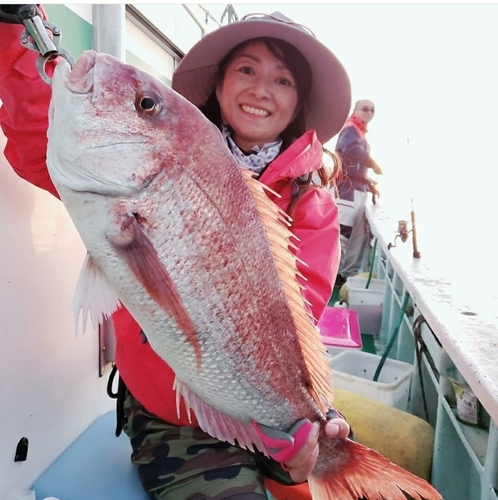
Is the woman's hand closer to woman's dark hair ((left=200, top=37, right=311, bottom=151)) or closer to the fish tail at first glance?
the fish tail

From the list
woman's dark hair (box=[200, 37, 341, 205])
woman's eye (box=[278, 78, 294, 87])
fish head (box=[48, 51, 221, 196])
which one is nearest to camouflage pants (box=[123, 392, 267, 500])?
woman's dark hair (box=[200, 37, 341, 205])

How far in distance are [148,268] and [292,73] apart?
1.30 meters

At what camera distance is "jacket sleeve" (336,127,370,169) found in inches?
311

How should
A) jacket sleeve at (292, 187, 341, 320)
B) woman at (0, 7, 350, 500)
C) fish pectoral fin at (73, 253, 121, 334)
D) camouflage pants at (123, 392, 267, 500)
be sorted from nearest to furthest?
fish pectoral fin at (73, 253, 121, 334) < woman at (0, 7, 350, 500) < camouflage pants at (123, 392, 267, 500) < jacket sleeve at (292, 187, 341, 320)

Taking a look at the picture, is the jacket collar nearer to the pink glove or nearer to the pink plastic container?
the pink glove

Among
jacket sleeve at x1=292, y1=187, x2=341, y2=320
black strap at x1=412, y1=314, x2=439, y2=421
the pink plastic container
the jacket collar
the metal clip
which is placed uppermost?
the metal clip

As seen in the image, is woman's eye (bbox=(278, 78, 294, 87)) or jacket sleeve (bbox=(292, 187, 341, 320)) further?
woman's eye (bbox=(278, 78, 294, 87))

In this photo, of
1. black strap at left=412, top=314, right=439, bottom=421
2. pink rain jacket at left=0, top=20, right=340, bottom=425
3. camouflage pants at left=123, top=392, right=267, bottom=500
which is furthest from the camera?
black strap at left=412, top=314, right=439, bottom=421

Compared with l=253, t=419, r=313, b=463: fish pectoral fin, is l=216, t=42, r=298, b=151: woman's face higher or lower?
higher

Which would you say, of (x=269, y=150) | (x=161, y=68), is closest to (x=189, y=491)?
(x=269, y=150)

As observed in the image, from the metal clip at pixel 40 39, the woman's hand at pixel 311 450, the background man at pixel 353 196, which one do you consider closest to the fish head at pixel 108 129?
A: the metal clip at pixel 40 39

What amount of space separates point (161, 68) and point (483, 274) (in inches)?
109

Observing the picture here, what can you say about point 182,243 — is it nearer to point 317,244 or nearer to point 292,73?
point 317,244

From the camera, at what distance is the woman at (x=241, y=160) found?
1.54 metres
